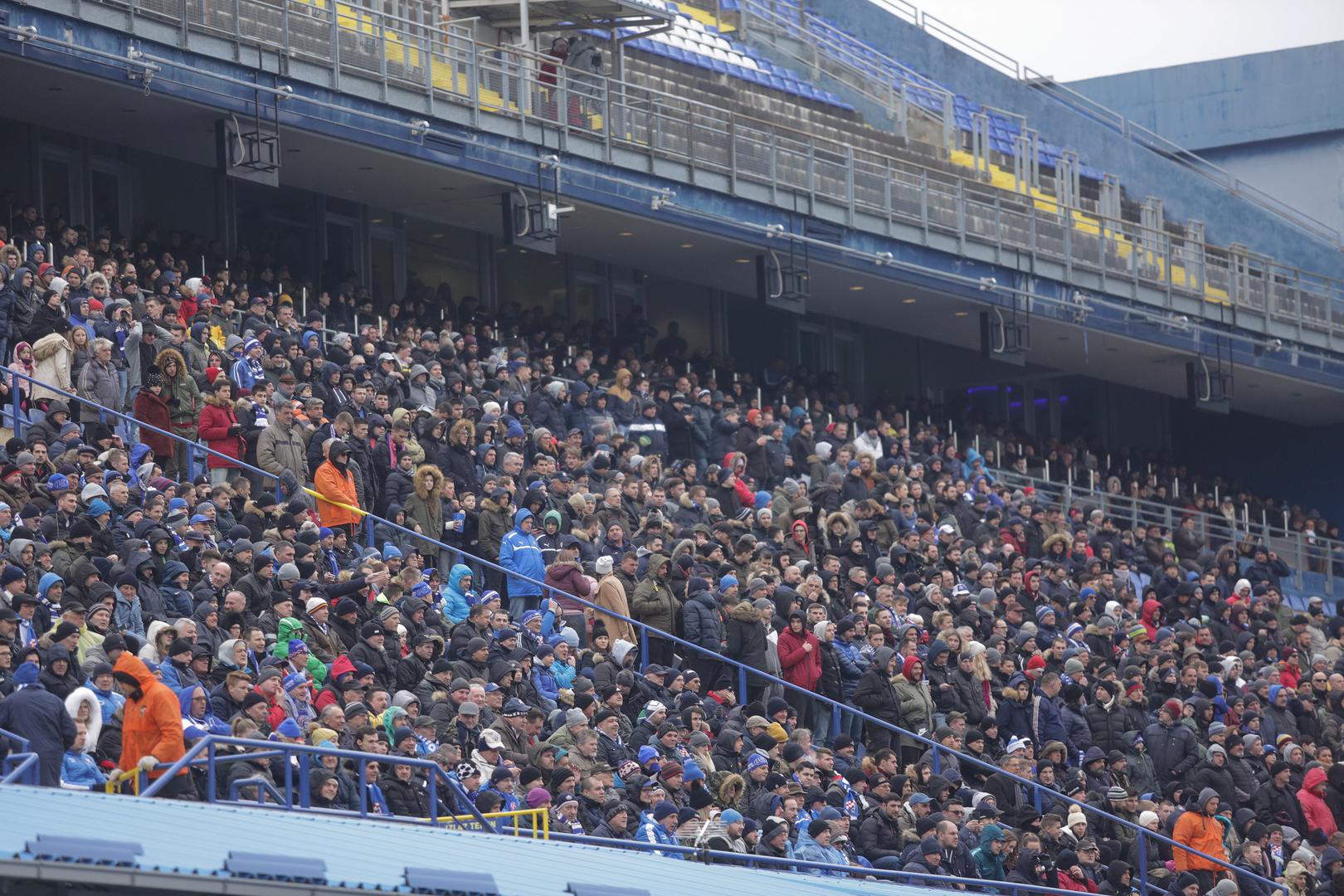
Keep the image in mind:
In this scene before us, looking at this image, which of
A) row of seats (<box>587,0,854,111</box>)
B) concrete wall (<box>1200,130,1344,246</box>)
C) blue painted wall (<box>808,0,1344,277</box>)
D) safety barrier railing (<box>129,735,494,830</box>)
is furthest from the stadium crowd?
concrete wall (<box>1200,130,1344,246</box>)

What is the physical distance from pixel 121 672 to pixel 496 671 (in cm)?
393

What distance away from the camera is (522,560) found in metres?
18.1

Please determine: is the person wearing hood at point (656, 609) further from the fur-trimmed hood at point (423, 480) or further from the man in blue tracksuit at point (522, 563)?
the fur-trimmed hood at point (423, 480)

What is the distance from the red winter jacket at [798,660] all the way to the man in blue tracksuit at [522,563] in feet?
7.17

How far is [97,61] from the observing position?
829 inches

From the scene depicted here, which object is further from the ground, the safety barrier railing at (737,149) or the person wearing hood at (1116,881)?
the safety barrier railing at (737,149)

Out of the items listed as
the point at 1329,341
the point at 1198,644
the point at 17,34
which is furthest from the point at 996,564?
the point at 1329,341

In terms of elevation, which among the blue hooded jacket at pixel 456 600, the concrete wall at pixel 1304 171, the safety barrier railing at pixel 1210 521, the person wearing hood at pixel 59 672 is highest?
the concrete wall at pixel 1304 171

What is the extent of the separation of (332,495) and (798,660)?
420cm

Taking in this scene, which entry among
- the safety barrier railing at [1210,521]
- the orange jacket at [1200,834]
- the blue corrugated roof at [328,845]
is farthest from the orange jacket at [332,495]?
the safety barrier railing at [1210,521]

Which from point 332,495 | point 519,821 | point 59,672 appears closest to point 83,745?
point 59,672

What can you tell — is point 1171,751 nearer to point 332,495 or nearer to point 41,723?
point 332,495

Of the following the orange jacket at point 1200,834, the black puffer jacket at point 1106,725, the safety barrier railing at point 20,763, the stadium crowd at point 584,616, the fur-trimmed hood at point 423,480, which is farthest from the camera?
the black puffer jacket at point 1106,725

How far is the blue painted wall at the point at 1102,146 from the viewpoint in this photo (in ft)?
124
